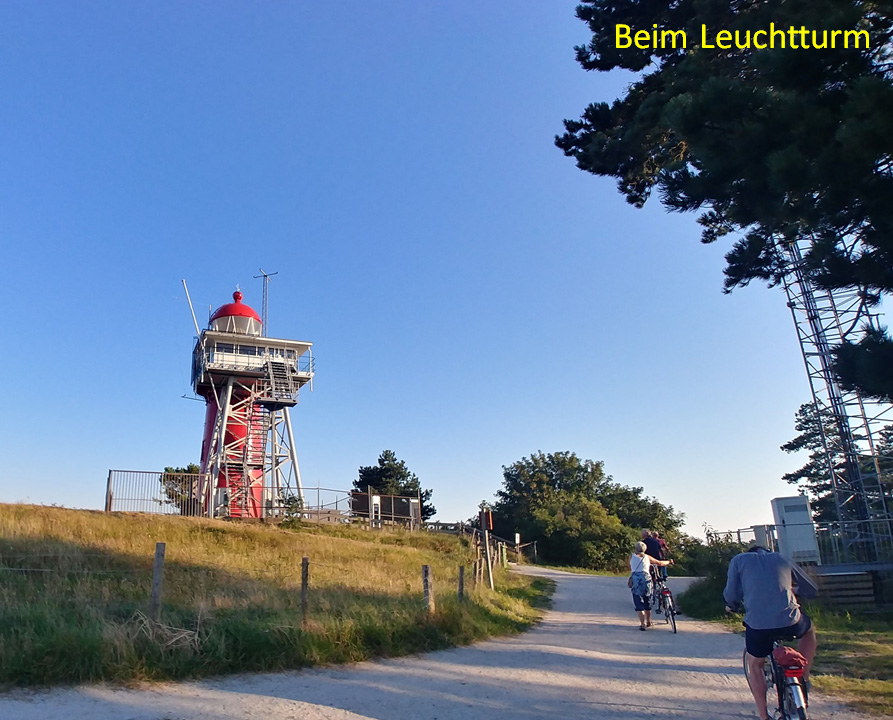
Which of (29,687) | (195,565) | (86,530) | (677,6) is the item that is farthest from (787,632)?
(86,530)

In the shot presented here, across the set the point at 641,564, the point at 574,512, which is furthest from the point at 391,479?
the point at 641,564

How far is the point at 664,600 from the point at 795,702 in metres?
8.41

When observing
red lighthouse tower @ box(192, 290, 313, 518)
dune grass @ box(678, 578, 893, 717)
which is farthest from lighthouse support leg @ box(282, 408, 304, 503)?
dune grass @ box(678, 578, 893, 717)

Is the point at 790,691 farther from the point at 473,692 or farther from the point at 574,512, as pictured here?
the point at 574,512

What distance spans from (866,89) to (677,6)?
6.62 metres

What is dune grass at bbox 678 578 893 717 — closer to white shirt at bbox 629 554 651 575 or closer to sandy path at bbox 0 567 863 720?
sandy path at bbox 0 567 863 720

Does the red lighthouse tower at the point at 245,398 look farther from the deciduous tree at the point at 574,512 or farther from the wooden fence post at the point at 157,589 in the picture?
the wooden fence post at the point at 157,589

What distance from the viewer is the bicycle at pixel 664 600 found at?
42.6ft

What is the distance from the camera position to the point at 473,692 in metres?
7.79

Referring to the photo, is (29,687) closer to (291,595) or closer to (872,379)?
(291,595)

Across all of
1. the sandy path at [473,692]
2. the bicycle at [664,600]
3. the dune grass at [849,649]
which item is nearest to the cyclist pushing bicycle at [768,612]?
the sandy path at [473,692]

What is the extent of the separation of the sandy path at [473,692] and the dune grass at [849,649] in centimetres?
47

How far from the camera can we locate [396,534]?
32.0m

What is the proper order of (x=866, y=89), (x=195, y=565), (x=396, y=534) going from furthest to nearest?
(x=396, y=534), (x=195, y=565), (x=866, y=89)
